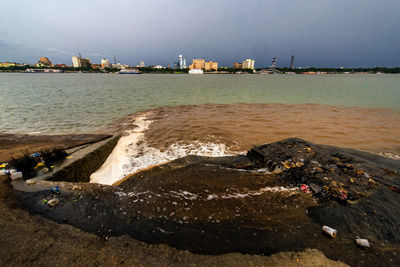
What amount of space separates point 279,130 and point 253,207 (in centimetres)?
802

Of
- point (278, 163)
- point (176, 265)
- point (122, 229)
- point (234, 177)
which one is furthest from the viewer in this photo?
point (278, 163)

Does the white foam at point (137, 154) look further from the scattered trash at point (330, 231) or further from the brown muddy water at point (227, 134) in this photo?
the scattered trash at point (330, 231)

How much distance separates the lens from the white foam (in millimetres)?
5926

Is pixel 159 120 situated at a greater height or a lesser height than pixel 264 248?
lesser

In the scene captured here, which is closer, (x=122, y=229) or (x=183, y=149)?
(x=122, y=229)


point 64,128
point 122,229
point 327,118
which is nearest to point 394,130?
point 327,118

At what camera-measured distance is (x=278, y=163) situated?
213 inches

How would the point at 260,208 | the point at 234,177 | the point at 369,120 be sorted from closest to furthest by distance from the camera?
the point at 260,208, the point at 234,177, the point at 369,120

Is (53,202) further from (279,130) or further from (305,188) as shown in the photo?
(279,130)

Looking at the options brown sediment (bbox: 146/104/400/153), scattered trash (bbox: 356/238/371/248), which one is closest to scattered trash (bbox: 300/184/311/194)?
scattered trash (bbox: 356/238/371/248)

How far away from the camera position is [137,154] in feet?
23.7

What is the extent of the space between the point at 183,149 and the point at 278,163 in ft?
13.7

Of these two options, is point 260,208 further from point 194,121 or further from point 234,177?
Result: point 194,121

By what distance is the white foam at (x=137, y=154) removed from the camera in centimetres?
593
